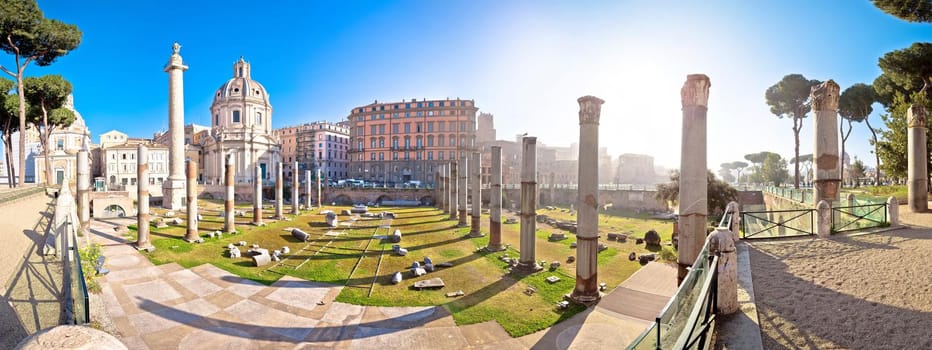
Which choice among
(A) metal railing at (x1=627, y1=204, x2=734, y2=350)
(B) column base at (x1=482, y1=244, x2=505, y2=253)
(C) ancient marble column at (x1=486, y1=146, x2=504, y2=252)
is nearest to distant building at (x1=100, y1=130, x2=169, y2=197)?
(C) ancient marble column at (x1=486, y1=146, x2=504, y2=252)

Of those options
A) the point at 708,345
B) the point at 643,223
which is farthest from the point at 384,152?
the point at 708,345

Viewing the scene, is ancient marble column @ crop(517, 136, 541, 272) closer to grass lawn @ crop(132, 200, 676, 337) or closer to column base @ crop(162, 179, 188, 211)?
grass lawn @ crop(132, 200, 676, 337)

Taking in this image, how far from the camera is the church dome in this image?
53875mm

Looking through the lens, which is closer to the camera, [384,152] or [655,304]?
[655,304]

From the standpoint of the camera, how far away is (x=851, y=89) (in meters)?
31.2

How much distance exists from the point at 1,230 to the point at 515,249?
1648 centimetres

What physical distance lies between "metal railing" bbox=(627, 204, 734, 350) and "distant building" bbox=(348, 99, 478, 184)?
5524 cm

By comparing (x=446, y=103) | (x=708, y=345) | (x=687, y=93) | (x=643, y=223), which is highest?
(x=446, y=103)

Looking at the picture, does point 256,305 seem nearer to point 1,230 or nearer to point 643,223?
point 1,230

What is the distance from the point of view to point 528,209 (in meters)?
12.9

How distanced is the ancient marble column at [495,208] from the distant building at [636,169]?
10365 centimetres

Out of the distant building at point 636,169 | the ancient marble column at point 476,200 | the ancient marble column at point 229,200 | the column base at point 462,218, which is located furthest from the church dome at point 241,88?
the distant building at point 636,169

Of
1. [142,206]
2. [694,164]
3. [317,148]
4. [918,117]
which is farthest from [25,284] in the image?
[317,148]

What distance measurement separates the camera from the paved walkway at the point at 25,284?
5.57 metres
